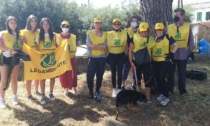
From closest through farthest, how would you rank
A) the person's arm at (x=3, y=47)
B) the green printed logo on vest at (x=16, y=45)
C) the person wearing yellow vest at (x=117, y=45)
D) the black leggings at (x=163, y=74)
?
the person's arm at (x=3, y=47) → the green printed logo on vest at (x=16, y=45) → the black leggings at (x=163, y=74) → the person wearing yellow vest at (x=117, y=45)

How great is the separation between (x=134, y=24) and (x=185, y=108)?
90.0 inches

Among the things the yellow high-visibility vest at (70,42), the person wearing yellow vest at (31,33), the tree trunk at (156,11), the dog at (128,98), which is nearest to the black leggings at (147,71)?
the dog at (128,98)

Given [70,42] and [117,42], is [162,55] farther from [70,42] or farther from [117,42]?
[70,42]

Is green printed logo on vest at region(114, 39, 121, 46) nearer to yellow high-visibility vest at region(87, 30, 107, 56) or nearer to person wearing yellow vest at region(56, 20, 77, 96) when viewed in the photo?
yellow high-visibility vest at region(87, 30, 107, 56)

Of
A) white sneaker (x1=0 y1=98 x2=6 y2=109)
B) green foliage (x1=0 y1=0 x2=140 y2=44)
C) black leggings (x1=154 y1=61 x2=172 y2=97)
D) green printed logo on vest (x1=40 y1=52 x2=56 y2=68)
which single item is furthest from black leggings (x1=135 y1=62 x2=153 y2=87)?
green foliage (x1=0 y1=0 x2=140 y2=44)

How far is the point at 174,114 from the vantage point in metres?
5.68

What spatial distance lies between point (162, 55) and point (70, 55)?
2.16 m

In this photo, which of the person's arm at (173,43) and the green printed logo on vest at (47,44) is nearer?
the person's arm at (173,43)

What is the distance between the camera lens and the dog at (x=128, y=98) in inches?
214

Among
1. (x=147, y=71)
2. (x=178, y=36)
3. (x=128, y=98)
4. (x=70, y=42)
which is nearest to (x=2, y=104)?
(x=70, y=42)

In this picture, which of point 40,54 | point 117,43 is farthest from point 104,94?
point 40,54

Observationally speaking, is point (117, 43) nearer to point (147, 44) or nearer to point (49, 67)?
point (147, 44)

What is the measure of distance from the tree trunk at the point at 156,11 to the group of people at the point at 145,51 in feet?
2.90

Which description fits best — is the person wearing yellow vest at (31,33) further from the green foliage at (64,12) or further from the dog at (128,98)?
the green foliage at (64,12)
